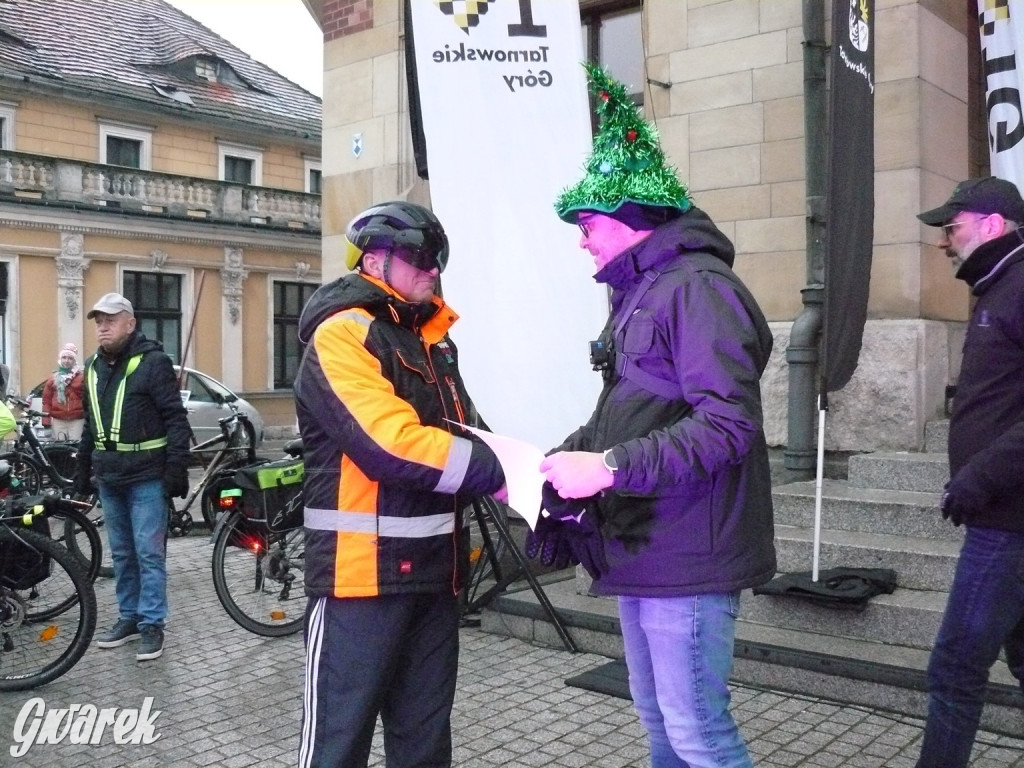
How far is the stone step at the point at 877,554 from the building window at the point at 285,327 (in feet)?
76.3

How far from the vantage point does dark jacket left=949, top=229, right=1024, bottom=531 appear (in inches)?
119

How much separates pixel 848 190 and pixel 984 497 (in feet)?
7.62

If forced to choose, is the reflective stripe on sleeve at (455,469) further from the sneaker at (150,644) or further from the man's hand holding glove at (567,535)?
the sneaker at (150,644)

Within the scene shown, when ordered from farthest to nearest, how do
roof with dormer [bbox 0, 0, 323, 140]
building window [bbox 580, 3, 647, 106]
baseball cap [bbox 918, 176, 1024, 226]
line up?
roof with dormer [bbox 0, 0, 323, 140]
building window [bbox 580, 3, 647, 106]
baseball cap [bbox 918, 176, 1024, 226]

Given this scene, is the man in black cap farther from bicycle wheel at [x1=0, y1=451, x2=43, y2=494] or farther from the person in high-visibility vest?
bicycle wheel at [x1=0, y1=451, x2=43, y2=494]

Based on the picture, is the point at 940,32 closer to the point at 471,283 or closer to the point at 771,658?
the point at 471,283

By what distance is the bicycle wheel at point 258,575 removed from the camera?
19.5ft

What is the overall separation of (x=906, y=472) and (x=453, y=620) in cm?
350

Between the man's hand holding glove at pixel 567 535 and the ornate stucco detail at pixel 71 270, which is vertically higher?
the ornate stucco detail at pixel 71 270

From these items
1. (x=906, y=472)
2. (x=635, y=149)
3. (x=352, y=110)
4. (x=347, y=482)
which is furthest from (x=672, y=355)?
(x=352, y=110)

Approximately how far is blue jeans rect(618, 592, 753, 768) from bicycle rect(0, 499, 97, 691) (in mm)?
3577

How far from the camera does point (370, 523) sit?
2.83 m

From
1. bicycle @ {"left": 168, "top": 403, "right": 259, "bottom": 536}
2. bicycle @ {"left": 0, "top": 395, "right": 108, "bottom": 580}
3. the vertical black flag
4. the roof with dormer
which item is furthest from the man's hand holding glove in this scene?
the roof with dormer

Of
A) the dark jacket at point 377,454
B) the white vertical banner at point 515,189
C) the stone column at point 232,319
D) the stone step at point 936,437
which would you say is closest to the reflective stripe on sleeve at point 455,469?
the dark jacket at point 377,454
